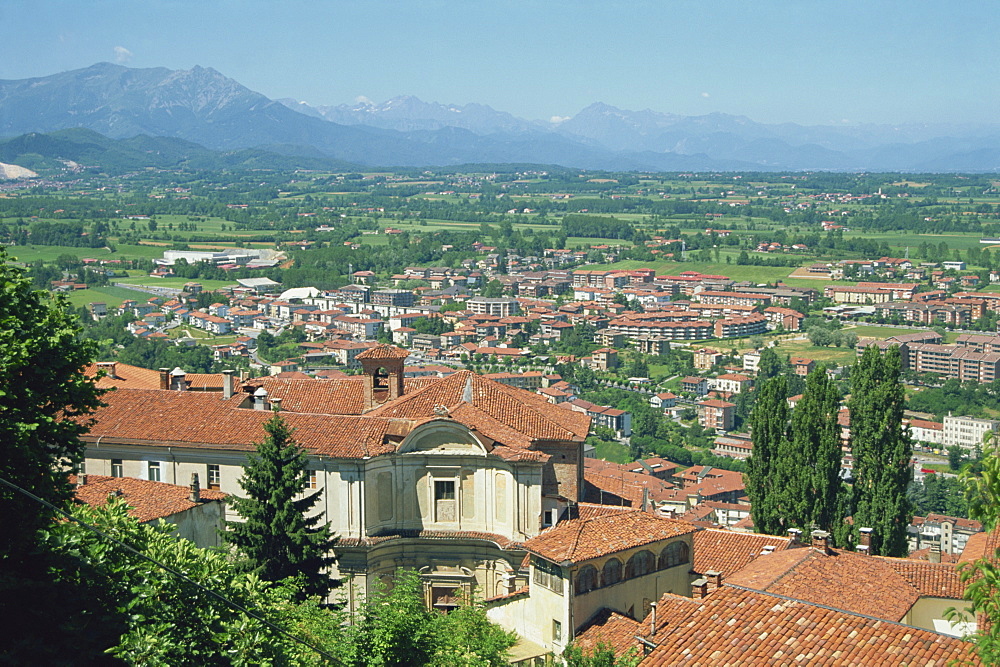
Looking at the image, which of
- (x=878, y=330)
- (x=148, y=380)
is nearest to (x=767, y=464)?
(x=148, y=380)

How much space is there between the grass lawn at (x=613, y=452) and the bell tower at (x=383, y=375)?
2346 inches

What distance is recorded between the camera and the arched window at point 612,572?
1838 centimetres

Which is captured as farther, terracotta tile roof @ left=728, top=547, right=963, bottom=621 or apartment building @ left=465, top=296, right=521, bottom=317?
apartment building @ left=465, top=296, right=521, bottom=317

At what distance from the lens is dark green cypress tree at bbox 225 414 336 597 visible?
1995 centimetres

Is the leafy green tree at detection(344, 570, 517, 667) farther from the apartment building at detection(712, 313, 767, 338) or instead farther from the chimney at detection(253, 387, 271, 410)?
the apartment building at detection(712, 313, 767, 338)

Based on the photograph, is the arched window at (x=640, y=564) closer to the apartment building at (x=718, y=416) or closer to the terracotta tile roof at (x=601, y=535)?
the terracotta tile roof at (x=601, y=535)

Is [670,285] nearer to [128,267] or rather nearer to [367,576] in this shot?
[128,267]

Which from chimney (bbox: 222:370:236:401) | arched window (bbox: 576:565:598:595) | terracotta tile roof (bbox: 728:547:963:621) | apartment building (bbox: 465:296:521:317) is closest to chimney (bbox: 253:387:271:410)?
chimney (bbox: 222:370:236:401)

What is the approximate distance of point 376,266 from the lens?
631 feet

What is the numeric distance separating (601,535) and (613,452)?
235ft

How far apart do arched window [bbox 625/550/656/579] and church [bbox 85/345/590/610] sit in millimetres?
2923

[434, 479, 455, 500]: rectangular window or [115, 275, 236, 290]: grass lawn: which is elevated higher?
[434, 479, 455, 500]: rectangular window

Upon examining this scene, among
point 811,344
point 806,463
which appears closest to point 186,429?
point 806,463

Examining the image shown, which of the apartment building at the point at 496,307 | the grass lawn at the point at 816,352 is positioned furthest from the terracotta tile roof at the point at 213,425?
the apartment building at the point at 496,307
